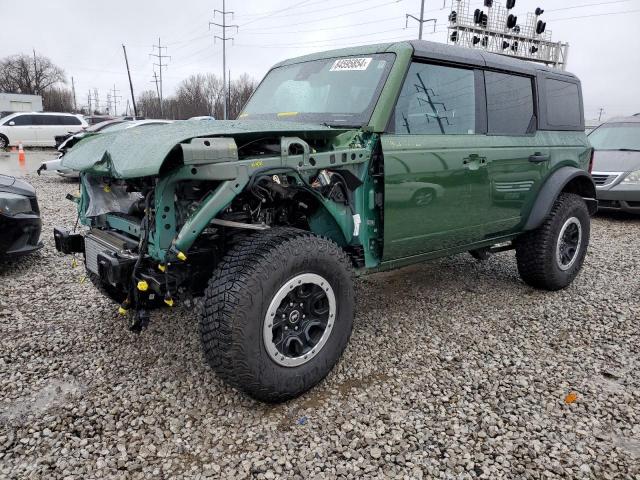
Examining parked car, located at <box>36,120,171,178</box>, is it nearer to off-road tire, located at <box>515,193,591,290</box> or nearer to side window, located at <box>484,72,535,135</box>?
side window, located at <box>484,72,535,135</box>

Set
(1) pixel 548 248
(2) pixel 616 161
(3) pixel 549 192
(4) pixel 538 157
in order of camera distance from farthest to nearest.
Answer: (2) pixel 616 161
(1) pixel 548 248
(3) pixel 549 192
(4) pixel 538 157

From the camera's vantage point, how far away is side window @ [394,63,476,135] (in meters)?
3.30

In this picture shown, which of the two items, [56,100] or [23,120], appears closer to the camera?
[23,120]

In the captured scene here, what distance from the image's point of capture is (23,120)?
20875 mm

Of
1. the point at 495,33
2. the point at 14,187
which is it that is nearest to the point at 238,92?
the point at 495,33

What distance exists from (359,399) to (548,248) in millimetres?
2621

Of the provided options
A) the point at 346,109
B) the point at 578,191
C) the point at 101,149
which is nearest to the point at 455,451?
the point at 346,109

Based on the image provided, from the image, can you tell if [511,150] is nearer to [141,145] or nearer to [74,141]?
[141,145]

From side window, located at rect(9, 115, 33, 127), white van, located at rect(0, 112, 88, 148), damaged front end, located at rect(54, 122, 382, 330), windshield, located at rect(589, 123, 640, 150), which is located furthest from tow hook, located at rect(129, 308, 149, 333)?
side window, located at rect(9, 115, 33, 127)

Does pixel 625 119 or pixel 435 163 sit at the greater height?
pixel 625 119

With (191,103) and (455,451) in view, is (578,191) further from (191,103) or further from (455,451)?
(191,103)

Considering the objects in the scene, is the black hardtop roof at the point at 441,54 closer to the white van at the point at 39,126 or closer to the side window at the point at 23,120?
the white van at the point at 39,126

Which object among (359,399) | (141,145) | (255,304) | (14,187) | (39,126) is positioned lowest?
(359,399)

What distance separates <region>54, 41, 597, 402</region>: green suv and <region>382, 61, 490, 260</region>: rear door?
0.01 metres
